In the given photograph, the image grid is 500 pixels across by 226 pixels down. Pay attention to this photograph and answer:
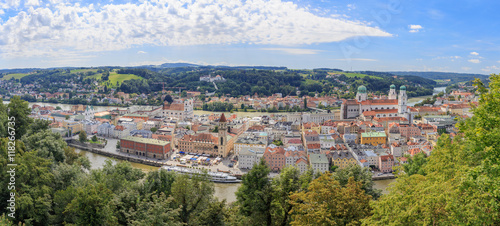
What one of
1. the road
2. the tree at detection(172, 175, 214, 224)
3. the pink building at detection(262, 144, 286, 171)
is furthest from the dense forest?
the tree at detection(172, 175, 214, 224)

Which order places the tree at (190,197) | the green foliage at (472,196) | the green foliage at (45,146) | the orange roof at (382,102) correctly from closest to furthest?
the green foliage at (472,196), the tree at (190,197), the green foliage at (45,146), the orange roof at (382,102)

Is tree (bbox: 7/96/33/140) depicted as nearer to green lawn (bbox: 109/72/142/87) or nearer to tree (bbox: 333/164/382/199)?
tree (bbox: 333/164/382/199)

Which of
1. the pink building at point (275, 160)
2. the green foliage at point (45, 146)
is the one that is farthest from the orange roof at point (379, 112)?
the green foliage at point (45, 146)

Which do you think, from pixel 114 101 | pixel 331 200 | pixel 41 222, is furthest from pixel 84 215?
pixel 114 101

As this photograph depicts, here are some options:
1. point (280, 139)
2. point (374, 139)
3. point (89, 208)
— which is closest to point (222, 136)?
point (280, 139)

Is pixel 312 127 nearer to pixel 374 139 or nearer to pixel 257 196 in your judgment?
pixel 374 139

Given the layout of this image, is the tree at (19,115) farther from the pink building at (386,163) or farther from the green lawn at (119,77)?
the green lawn at (119,77)
